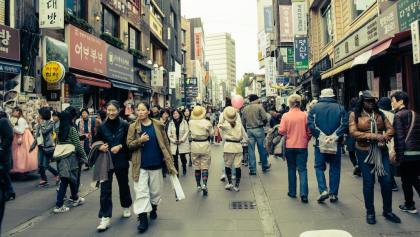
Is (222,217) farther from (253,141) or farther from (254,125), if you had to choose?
(254,125)

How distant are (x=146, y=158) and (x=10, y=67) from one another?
8043 mm

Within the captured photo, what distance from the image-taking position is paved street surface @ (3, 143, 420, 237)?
479 cm

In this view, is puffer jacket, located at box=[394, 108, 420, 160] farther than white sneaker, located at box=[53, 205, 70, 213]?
No

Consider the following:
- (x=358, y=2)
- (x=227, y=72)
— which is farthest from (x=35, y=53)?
(x=227, y=72)

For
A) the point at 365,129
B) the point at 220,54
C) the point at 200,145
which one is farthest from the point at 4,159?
the point at 220,54

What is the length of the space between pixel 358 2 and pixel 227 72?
177686 millimetres

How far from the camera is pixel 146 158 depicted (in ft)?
16.8

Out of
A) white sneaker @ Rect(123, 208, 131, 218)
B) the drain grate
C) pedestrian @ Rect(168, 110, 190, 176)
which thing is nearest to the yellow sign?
pedestrian @ Rect(168, 110, 190, 176)

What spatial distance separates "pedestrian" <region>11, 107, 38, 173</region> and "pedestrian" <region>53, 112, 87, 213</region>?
3.14 m

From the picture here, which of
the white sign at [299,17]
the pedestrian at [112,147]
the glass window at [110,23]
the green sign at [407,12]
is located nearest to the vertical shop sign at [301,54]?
the white sign at [299,17]

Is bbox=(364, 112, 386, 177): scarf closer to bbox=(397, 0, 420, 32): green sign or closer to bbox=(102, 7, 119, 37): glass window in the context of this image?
bbox=(397, 0, 420, 32): green sign

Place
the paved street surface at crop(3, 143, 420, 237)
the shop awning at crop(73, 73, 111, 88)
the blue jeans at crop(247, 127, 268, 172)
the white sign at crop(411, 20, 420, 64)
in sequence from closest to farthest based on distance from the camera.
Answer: the paved street surface at crop(3, 143, 420, 237) < the white sign at crop(411, 20, 420, 64) < the blue jeans at crop(247, 127, 268, 172) < the shop awning at crop(73, 73, 111, 88)

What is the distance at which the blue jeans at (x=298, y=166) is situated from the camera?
617 centimetres

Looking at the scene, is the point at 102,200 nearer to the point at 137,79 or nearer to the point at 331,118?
the point at 331,118
